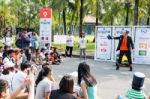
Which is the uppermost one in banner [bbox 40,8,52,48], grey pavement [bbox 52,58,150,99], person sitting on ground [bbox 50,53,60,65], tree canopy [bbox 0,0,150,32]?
tree canopy [bbox 0,0,150,32]

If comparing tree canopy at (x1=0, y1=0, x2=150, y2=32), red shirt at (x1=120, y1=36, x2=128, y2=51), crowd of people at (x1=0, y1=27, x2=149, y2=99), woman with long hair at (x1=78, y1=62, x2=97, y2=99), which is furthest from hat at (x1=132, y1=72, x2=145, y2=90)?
tree canopy at (x1=0, y1=0, x2=150, y2=32)

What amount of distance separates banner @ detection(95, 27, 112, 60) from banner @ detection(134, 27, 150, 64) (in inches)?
57.3

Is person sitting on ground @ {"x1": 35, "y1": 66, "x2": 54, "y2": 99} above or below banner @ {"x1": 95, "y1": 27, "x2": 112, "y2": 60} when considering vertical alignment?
below

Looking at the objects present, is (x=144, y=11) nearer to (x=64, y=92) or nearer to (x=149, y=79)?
(x=149, y=79)

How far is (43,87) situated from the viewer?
721 cm

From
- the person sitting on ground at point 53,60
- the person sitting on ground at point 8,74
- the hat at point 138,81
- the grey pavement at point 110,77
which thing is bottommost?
the grey pavement at point 110,77

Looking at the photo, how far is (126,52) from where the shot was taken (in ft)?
56.6

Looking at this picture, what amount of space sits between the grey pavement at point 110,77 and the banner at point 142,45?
63cm

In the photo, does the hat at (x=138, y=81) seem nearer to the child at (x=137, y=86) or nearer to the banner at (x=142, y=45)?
the child at (x=137, y=86)

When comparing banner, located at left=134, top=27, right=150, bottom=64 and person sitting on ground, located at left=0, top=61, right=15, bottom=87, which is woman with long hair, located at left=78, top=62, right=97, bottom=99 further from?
banner, located at left=134, top=27, right=150, bottom=64

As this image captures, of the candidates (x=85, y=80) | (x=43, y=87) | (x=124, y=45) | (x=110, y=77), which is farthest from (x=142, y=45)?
(x=85, y=80)

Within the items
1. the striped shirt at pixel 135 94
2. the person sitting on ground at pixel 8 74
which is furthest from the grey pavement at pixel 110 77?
the striped shirt at pixel 135 94

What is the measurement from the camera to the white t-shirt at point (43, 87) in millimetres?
7184

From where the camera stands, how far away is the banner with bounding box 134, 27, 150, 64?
65.1 ft
